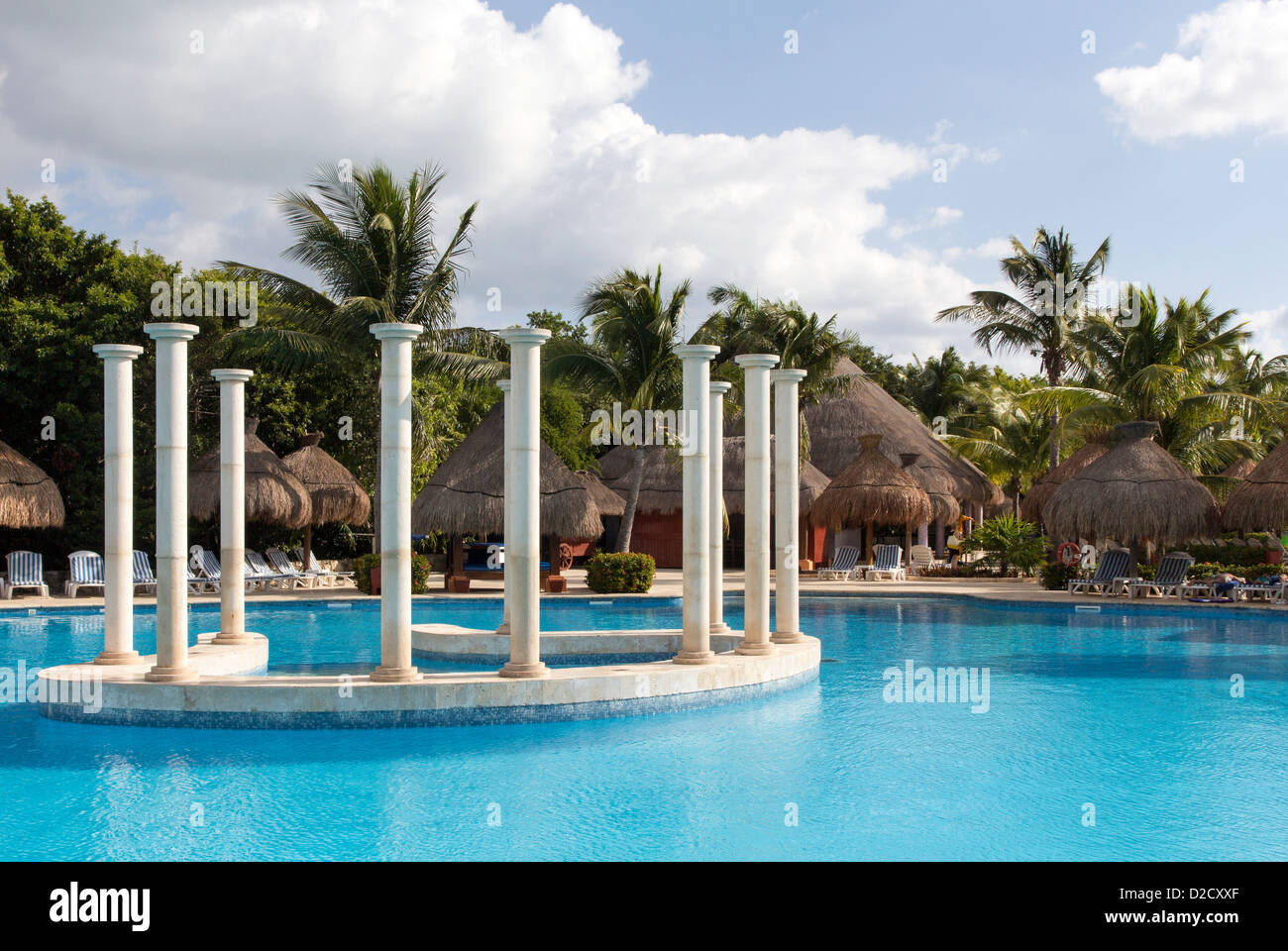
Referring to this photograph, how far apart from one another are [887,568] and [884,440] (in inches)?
259

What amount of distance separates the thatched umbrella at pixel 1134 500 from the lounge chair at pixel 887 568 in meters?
4.54

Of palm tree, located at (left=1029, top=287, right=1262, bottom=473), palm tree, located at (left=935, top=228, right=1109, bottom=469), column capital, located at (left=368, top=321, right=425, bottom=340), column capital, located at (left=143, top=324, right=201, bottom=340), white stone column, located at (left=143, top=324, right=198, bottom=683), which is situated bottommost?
white stone column, located at (left=143, top=324, right=198, bottom=683)

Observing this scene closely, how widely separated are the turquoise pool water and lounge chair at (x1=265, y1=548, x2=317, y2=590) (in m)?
11.8

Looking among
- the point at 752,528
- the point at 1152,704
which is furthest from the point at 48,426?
the point at 1152,704

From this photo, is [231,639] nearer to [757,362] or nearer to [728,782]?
[757,362]

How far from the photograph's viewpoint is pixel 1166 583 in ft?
65.2

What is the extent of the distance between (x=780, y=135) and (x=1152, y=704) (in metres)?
8.30

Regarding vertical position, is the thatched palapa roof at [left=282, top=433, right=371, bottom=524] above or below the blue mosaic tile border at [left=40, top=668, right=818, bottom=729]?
above

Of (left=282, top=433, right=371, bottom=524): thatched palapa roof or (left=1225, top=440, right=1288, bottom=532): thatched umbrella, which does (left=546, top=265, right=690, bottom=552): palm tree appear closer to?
(left=282, top=433, right=371, bottom=524): thatched palapa roof

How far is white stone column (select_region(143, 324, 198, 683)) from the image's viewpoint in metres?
9.10

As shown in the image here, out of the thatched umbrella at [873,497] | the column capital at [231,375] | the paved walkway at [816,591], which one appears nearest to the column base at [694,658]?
the column capital at [231,375]

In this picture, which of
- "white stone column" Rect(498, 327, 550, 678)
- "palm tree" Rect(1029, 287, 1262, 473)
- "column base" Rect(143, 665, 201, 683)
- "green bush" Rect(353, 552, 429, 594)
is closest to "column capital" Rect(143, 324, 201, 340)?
"white stone column" Rect(498, 327, 550, 678)

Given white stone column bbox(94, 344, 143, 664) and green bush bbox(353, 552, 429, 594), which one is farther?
green bush bbox(353, 552, 429, 594)
